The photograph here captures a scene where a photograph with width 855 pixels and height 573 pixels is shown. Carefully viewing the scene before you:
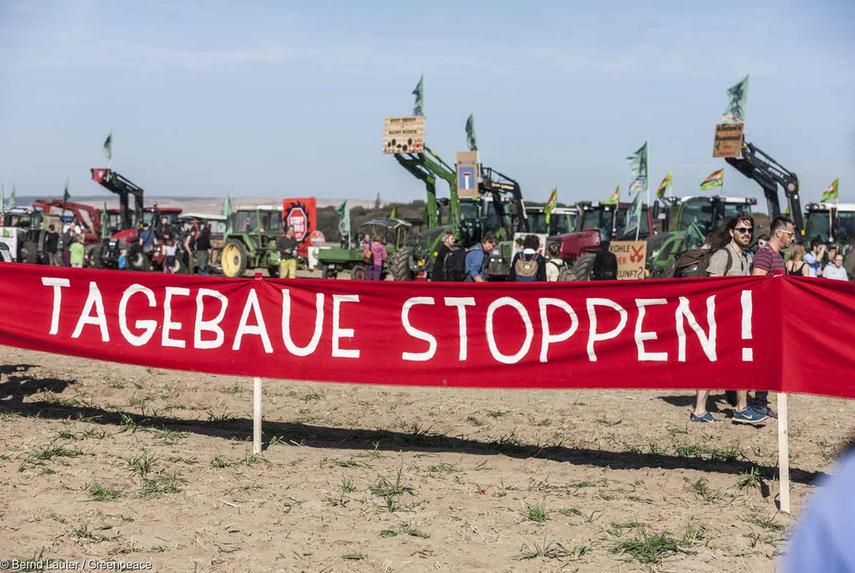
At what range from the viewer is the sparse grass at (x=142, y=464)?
6.79 meters

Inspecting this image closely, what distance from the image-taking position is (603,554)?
535 centimetres

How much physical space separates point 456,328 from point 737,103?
20456 mm

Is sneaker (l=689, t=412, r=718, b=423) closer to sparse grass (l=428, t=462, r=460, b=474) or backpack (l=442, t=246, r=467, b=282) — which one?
sparse grass (l=428, t=462, r=460, b=474)

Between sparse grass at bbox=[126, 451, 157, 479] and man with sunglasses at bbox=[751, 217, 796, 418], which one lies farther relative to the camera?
man with sunglasses at bbox=[751, 217, 796, 418]

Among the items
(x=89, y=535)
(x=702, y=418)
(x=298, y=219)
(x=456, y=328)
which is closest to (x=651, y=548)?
(x=456, y=328)

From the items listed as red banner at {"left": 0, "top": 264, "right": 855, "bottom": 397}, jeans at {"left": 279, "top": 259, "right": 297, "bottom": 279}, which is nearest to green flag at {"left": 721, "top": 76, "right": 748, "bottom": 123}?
jeans at {"left": 279, "top": 259, "right": 297, "bottom": 279}

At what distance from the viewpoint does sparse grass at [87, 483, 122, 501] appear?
6184 millimetres

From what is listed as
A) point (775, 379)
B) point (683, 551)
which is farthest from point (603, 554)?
point (775, 379)

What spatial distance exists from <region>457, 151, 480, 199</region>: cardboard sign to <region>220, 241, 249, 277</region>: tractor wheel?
26.0ft

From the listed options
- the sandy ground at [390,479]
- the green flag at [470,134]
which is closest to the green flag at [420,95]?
the green flag at [470,134]

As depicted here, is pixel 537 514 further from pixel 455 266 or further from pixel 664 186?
pixel 664 186

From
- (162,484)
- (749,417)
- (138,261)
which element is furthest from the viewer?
(138,261)

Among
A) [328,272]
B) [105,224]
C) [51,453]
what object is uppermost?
[105,224]

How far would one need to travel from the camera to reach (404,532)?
18.6ft
